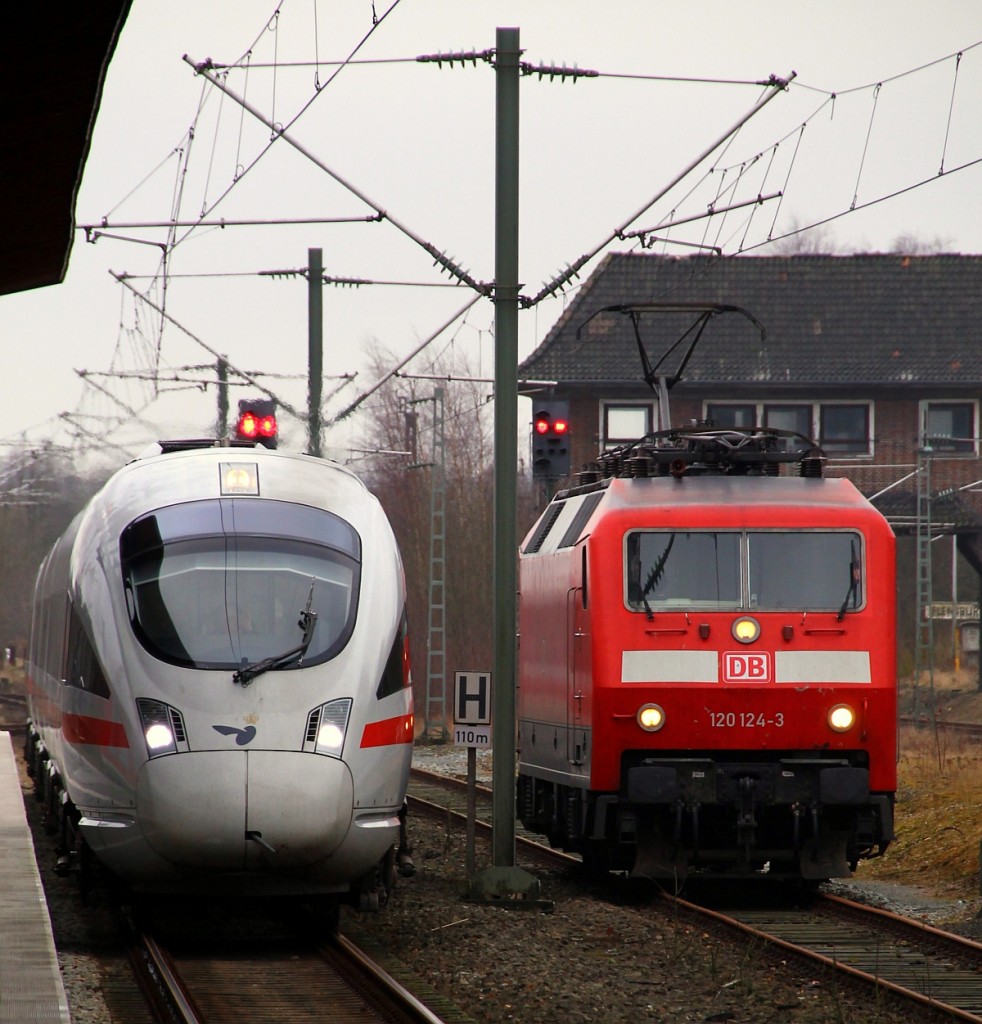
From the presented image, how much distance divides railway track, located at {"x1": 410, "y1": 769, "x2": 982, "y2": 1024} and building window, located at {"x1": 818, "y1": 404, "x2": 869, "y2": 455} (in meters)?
33.2

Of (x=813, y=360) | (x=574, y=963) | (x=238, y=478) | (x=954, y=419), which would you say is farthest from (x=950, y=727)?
(x=238, y=478)

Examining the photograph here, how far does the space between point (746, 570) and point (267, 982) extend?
16.4 feet

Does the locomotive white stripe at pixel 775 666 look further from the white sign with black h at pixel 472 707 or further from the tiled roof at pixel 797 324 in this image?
the tiled roof at pixel 797 324

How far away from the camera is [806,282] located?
48469mm

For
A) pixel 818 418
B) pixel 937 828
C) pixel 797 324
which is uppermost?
pixel 797 324

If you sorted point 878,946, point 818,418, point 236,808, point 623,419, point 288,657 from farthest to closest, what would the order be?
point 818,418 < point 623,419 < point 878,946 < point 288,657 < point 236,808

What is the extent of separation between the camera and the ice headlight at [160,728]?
1024 cm

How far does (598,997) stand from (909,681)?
129 ft

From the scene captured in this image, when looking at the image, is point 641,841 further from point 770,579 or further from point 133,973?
point 133,973

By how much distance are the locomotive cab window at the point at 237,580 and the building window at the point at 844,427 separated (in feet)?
119

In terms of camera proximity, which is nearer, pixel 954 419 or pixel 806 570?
pixel 806 570

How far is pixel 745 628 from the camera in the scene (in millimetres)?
13266

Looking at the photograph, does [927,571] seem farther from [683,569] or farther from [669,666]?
[669,666]

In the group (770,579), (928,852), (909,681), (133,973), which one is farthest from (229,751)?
(909,681)
